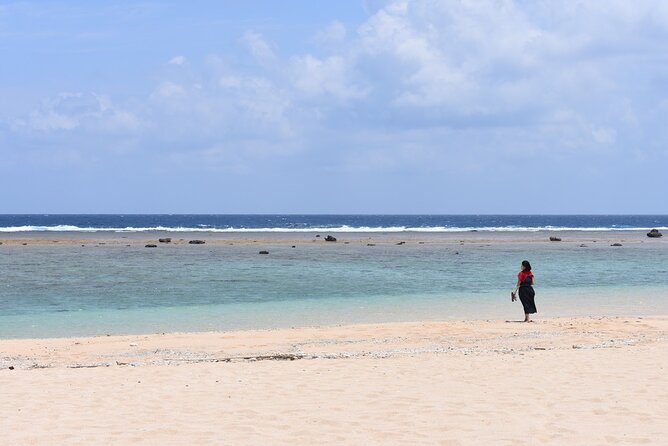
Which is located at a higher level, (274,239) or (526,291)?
(526,291)

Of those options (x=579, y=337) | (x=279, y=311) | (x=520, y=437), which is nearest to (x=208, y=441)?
(x=520, y=437)

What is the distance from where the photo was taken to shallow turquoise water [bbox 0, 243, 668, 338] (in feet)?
64.1

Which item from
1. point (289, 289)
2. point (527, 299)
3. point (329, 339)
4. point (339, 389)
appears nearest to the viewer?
point (339, 389)

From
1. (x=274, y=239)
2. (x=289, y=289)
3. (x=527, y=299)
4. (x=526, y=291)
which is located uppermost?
(x=526, y=291)

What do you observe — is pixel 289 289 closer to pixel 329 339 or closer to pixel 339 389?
pixel 329 339

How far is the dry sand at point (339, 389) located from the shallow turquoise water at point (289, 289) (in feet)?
12.7

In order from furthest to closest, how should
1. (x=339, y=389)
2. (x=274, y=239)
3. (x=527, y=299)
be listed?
(x=274, y=239)
(x=527, y=299)
(x=339, y=389)

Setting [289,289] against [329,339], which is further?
[289,289]

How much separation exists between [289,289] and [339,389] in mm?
16516

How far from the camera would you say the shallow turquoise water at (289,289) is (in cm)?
1953

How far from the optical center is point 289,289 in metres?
26.5

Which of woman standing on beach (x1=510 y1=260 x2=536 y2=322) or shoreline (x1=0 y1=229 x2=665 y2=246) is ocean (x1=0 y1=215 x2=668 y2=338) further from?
shoreline (x1=0 y1=229 x2=665 y2=246)

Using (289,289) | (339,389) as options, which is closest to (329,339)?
(339,389)

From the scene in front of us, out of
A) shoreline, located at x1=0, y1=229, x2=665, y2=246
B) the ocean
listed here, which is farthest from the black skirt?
shoreline, located at x1=0, y1=229, x2=665, y2=246
